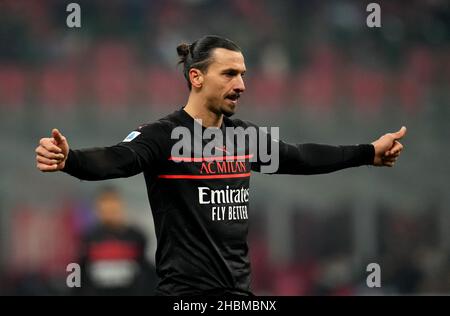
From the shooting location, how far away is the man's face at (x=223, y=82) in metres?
3.95

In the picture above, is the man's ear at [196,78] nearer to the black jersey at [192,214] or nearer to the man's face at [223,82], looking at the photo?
the man's face at [223,82]

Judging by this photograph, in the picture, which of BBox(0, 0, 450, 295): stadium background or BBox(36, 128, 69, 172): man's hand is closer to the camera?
BBox(36, 128, 69, 172): man's hand

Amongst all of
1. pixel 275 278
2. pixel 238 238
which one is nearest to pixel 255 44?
pixel 275 278

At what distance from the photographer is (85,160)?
3.35 m

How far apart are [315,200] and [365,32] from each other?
96.2 inches

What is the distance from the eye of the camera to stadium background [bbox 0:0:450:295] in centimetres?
823

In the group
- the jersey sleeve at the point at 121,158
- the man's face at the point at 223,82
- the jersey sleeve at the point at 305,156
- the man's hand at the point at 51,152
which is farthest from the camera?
the jersey sleeve at the point at 305,156

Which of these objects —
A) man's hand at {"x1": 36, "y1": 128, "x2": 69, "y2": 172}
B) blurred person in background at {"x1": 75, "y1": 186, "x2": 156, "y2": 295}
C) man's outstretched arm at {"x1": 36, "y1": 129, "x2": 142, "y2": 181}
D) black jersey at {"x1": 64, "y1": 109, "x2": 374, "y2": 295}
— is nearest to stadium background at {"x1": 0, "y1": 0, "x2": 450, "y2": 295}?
blurred person in background at {"x1": 75, "y1": 186, "x2": 156, "y2": 295}

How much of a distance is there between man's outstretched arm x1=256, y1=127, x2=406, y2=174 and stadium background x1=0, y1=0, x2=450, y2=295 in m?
3.79

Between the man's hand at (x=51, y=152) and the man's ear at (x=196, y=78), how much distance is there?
1010 mm

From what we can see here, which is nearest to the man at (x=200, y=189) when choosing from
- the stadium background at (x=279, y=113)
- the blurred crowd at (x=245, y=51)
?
the stadium background at (x=279, y=113)

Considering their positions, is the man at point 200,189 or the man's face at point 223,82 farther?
the man's face at point 223,82

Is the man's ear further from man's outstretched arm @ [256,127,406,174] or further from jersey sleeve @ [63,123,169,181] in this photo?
man's outstretched arm @ [256,127,406,174]
